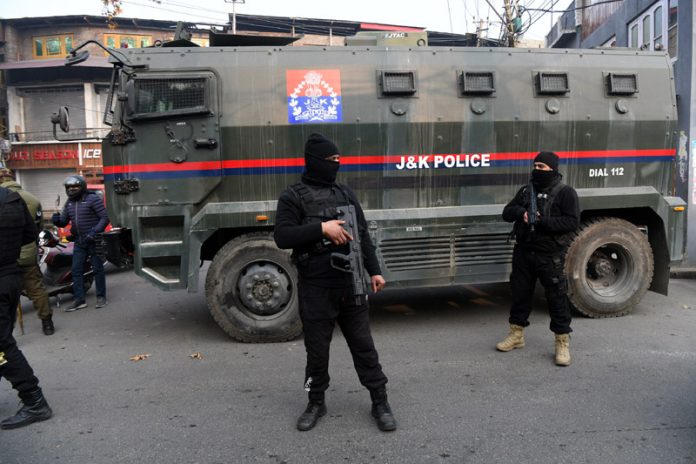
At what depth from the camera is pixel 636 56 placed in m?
5.99

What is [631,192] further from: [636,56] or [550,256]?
[550,256]

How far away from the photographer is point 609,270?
19.7ft

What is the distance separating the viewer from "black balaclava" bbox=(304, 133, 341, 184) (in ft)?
10.9

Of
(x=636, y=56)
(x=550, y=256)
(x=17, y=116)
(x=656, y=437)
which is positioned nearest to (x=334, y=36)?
(x=17, y=116)

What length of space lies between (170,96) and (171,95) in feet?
0.05

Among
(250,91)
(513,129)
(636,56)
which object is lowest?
(513,129)

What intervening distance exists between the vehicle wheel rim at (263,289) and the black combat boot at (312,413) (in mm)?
1805

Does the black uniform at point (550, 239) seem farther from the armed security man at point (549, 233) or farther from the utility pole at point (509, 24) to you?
the utility pole at point (509, 24)

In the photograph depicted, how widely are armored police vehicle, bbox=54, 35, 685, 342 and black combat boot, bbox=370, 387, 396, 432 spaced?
1.95 metres

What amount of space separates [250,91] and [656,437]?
443 cm

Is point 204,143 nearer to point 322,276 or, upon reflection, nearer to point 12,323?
point 12,323

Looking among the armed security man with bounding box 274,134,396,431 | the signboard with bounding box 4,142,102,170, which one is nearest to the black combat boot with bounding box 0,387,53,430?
A: the armed security man with bounding box 274,134,396,431

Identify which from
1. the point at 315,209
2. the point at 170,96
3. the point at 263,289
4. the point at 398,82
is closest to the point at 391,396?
the point at 315,209

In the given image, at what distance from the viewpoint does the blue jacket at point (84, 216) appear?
6945mm
